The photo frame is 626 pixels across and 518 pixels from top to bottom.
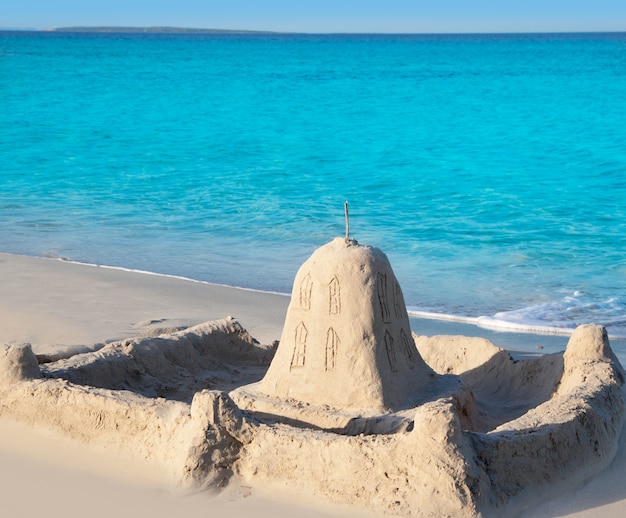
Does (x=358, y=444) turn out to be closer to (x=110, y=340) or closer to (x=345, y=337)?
(x=345, y=337)

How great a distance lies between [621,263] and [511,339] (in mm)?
3945

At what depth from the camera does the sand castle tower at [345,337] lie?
586 centimetres

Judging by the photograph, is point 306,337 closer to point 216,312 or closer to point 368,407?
point 368,407

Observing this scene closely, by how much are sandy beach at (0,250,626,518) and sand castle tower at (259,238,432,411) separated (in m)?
0.89

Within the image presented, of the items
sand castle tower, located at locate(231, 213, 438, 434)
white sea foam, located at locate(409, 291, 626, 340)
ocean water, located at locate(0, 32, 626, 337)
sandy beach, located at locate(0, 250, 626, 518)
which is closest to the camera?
sandy beach, located at locate(0, 250, 626, 518)

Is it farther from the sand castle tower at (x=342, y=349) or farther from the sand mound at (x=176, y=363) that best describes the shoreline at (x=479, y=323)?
the sand castle tower at (x=342, y=349)

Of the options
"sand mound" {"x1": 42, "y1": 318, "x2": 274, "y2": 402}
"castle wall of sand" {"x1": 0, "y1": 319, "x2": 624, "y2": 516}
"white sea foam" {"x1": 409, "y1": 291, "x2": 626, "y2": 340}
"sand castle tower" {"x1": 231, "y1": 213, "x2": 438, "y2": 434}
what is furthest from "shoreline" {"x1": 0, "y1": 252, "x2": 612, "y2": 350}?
"castle wall of sand" {"x1": 0, "y1": 319, "x2": 624, "y2": 516}

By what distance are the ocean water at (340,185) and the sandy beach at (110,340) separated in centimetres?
84

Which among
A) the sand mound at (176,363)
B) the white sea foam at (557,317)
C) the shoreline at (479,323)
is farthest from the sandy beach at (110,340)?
the sand mound at (176,363)

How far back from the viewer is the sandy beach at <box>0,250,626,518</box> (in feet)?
17.0

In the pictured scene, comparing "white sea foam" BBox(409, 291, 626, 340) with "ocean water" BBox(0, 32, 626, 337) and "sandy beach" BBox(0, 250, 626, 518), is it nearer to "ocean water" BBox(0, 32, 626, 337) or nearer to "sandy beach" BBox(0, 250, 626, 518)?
"ocean water" BBox(0, 32, 626, 337)

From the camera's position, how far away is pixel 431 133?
91.8 ft

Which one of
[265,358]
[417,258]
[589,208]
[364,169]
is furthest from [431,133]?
[265,358]

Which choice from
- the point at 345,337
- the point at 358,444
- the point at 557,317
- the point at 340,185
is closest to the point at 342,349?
the point at 345,337
